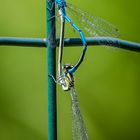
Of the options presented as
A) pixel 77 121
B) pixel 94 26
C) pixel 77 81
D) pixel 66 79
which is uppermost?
pixel 94 26

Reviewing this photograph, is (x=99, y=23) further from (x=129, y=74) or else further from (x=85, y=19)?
(x=129, y=74)

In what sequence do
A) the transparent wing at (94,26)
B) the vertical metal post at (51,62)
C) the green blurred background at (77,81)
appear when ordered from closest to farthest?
the vertical metal post at (51,62)
the transparent wing at (94,26)
the green blurred background at (77,81)

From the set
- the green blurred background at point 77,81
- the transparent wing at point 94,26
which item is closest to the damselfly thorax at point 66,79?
the transparent wing at point 94,26

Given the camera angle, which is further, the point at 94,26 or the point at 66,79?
the point at 94,26

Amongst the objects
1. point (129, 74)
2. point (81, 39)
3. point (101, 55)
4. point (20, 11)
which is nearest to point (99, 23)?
point (81, 39)

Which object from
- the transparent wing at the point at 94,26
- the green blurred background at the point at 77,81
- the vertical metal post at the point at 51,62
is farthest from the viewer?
the green blurred background at the point at 77,81

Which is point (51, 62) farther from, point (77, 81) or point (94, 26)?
point (77, 81)

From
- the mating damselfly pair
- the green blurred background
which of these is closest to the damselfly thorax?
the mating damselfly pair

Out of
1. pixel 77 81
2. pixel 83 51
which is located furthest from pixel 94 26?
pixel 77 81

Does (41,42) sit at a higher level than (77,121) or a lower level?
higher

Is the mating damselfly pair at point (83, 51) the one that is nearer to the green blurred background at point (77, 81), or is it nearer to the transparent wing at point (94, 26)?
the transparent wing at point (94, 26)
